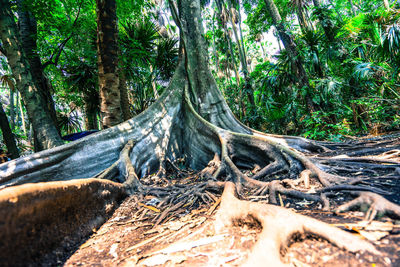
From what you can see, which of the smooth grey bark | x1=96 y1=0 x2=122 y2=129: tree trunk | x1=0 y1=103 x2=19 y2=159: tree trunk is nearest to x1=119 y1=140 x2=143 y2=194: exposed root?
the smooth grey bark

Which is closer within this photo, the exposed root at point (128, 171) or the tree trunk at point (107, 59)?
the exposed root at point (128, 171)

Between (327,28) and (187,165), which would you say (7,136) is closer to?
(187,165)

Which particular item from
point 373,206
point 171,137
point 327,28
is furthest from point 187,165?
point 327,28

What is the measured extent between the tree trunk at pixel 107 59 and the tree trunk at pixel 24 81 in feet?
2.93

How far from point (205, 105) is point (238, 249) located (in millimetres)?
3529

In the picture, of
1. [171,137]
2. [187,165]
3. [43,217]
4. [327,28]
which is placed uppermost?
[327,28]

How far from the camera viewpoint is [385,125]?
15.1ft

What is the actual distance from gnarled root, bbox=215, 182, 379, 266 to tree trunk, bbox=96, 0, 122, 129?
3.03 metres

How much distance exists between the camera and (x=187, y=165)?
13.4ft

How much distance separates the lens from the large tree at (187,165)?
966 millimetres

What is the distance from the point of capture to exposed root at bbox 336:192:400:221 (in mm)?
1057

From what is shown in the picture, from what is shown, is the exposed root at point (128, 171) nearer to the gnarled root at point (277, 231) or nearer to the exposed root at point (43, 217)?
the exposed root at point (43, 217)

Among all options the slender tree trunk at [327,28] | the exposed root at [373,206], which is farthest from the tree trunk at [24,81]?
the slender tree trunk at [327,28]

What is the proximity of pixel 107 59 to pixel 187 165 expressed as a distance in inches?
101
